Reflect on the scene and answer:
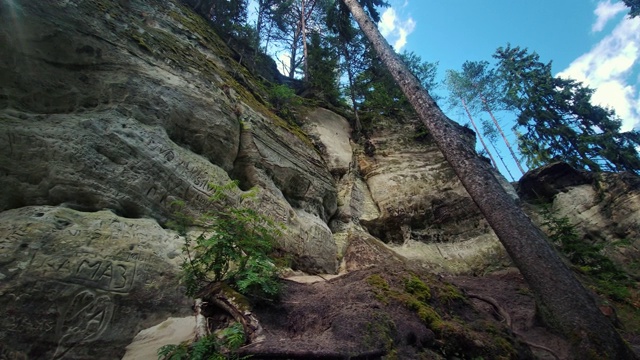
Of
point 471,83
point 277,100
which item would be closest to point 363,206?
point 277,100

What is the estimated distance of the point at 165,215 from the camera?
19.2 ft

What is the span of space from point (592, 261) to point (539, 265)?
8308 millimetres

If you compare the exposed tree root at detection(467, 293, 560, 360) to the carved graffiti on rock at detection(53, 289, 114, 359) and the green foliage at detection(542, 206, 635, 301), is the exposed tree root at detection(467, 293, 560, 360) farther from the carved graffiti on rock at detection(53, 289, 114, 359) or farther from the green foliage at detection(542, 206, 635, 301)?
the carved graffiti on rock at detection(53, 289, 114, 359)

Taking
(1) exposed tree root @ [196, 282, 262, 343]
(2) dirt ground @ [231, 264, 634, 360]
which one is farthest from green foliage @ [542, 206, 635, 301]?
(1) exposed tree root @ [196, 282, 262, 343]

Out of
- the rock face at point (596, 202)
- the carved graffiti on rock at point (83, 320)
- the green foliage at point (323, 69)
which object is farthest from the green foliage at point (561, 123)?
the carved graffiti on rock at point (83, 320)

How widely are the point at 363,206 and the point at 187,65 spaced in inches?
301

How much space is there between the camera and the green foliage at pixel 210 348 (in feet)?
9.52

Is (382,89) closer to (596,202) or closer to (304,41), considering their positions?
(304,41)

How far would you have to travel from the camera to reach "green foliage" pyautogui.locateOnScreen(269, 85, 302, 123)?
13.5 meters

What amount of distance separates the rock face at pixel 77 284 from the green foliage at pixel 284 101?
9.40 metres

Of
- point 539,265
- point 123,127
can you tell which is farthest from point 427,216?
point 123,127

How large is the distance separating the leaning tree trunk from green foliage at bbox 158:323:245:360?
4.33 m

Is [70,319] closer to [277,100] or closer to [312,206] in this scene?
[312,206]

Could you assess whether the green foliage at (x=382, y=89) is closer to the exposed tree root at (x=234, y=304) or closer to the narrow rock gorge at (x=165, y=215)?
the narrow rock gorge at (x=165, y=215)
